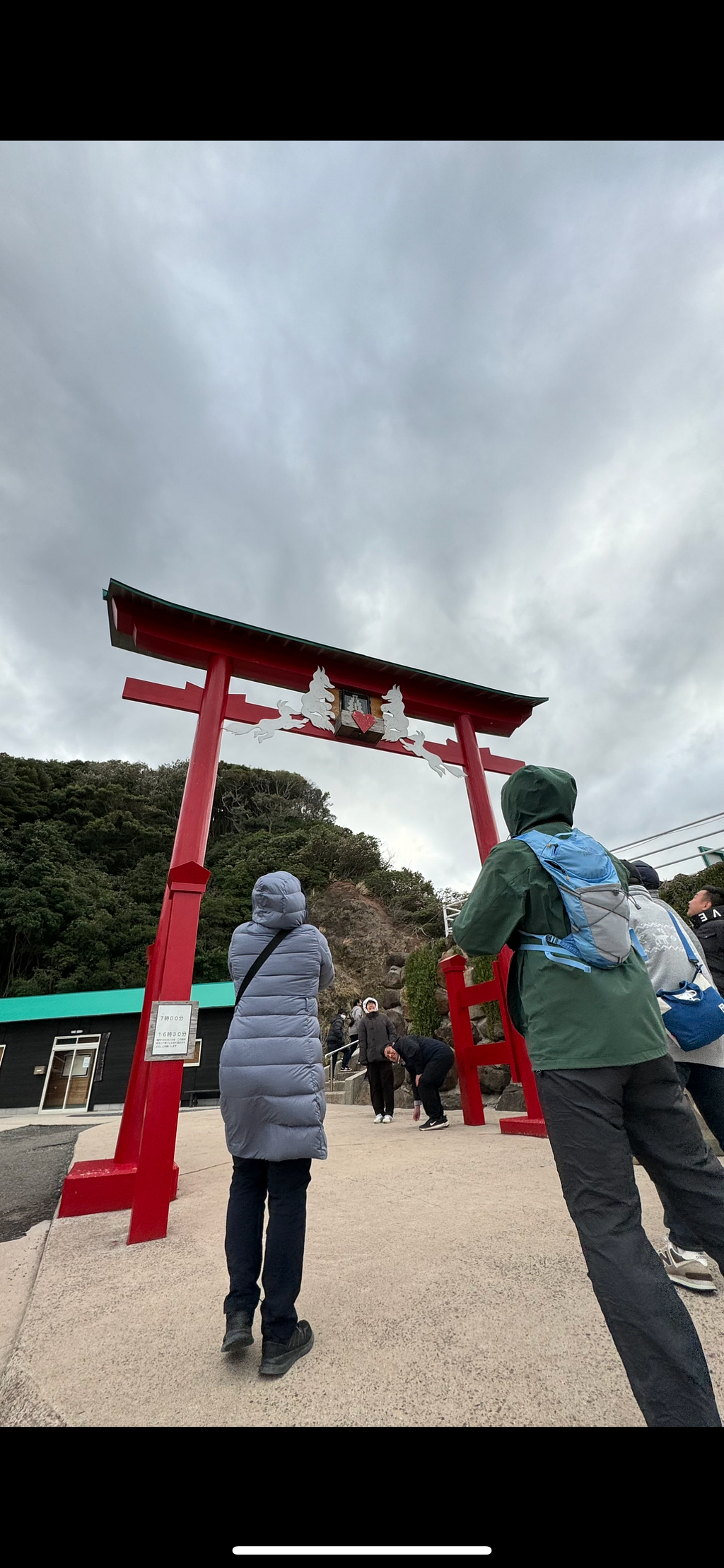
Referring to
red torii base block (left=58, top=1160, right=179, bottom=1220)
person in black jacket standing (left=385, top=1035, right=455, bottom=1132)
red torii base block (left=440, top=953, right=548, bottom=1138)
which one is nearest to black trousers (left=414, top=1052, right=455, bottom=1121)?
person in black jacket standing (left=385, top=1035, right=455, bottom=1132)

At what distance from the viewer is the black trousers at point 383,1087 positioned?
25.0ft

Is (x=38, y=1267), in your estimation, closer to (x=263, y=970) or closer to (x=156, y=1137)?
(x=156, y=1137)

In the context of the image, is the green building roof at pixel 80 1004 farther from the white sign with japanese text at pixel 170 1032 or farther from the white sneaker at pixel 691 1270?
the white sneaker at pixel 691 1270

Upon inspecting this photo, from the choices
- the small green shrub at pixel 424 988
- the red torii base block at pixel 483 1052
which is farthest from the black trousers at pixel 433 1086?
the small green shrub at pixel 424 988

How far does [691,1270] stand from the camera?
2.13 metres

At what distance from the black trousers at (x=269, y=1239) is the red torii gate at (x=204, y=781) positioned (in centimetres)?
136

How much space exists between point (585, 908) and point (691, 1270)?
1658mm

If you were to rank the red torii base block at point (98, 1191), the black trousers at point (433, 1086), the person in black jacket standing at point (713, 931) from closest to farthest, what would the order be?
the person in black jacket standing at point (713, 931), the red torii base block at point (98, 1191), the black trousers at point (433, 1086)

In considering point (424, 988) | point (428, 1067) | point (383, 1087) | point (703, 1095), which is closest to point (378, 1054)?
point (383, 1087)

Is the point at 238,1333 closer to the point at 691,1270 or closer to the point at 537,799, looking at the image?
the point at 691,1270

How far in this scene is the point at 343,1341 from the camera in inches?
74.2

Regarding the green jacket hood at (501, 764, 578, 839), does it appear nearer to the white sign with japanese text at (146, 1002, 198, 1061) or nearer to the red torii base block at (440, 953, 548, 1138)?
the white sign with japanese text at (146, 1002, 198, 1061)
